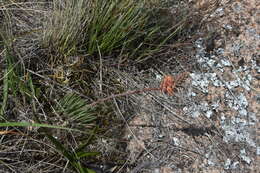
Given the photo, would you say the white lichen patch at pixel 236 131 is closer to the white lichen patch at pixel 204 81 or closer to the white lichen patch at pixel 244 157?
the white lichen patch at pixel 244 157

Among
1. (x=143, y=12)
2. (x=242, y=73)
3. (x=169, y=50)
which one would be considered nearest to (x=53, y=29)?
(x=143, y=12)

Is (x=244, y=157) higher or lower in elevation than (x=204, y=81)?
lower

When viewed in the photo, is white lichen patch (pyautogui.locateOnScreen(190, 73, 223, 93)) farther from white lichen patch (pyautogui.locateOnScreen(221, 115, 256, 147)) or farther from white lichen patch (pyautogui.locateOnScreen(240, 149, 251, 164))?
white lichen patch (pyautogui.locateOnScreen(240, 149, 251, 164))

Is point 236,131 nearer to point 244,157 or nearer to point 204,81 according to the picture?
point 244,157

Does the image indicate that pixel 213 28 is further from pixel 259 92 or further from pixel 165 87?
pixel 165 87

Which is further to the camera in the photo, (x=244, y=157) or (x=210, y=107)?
(x=210, y=107)

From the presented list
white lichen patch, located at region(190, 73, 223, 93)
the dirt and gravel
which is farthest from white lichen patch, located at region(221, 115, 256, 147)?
white lichen patch, located at region(190, 73, 223, 93)

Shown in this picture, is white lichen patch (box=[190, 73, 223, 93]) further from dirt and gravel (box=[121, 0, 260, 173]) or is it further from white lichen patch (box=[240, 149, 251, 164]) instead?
white lichen patch (box=[240, 149, 251, 164])

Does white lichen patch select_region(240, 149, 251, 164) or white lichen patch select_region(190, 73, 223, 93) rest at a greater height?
white lichen patch select_region(190, 73, 223, 93)

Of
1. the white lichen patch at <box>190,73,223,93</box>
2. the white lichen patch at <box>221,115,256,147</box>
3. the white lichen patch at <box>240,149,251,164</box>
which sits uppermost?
the white lichen patch at <box>190,73,223,93</box>

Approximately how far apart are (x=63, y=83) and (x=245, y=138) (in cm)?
95

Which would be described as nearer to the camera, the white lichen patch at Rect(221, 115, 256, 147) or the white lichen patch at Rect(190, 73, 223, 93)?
the white lichen patch at Rect(221, 115, 256, 147)

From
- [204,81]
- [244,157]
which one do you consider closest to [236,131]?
[244,157]

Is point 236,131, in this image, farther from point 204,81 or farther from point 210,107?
point 204,81
